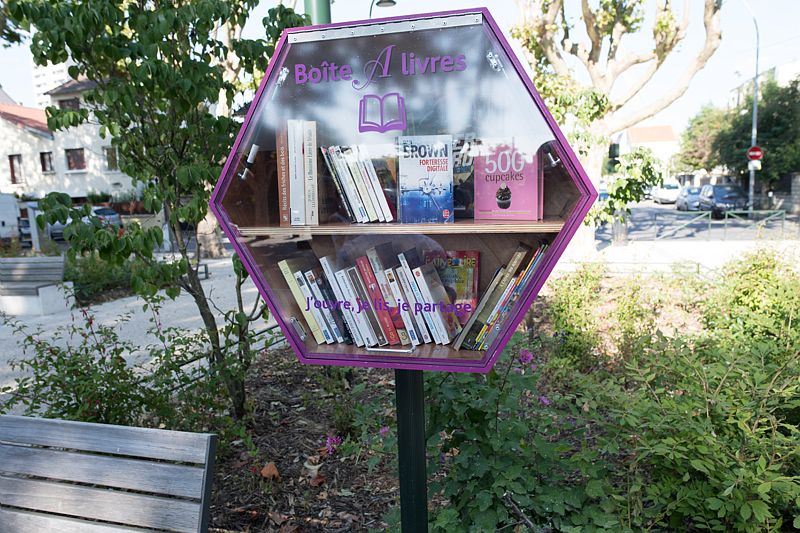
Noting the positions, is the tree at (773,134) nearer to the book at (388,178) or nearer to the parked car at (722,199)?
the parked car at (722,199)

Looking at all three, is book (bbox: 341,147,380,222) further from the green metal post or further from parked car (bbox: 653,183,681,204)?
parked car (bbox: 653,183,681,204)

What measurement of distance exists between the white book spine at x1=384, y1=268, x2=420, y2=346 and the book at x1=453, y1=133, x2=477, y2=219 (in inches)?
13.1

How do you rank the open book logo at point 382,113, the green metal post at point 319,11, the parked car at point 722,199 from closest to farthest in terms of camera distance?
the open book logo at point 382,113 → the green metal post at point 319,11 → the parked car at point 722,199

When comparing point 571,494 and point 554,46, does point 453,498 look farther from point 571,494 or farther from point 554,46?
point 554,46

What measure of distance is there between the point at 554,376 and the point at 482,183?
2571 mm

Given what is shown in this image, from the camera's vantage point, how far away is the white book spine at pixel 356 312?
2227 mm

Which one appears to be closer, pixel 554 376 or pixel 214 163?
pixel 214 163

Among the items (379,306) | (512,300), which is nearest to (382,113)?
(379,306)

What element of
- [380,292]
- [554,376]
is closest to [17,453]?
[380,292]

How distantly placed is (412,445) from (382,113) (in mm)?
1270

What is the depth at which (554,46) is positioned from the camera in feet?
39.1

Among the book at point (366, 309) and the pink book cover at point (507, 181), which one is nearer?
the pink book cover at point (507, 181)

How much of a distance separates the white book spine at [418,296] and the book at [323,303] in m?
0.33

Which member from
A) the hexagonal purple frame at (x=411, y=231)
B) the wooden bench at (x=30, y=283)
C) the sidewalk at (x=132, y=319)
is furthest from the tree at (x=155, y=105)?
the wooden bench at (x=30, y=283)
